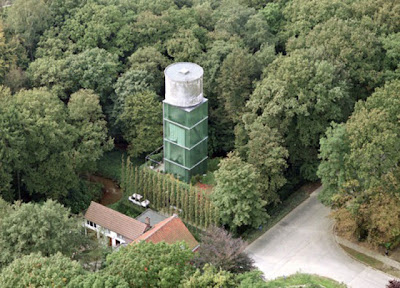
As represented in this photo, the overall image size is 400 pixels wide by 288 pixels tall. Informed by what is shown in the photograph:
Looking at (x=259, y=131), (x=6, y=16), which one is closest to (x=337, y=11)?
(x=259, y=131)

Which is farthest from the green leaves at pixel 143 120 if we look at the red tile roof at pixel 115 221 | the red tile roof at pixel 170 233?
the red tile roof at pixel 170 233

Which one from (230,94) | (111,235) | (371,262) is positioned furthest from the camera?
(230,94)

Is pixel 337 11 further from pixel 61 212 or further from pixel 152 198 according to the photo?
pixel 61 212

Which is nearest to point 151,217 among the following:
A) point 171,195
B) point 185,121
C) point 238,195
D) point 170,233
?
point 171,195

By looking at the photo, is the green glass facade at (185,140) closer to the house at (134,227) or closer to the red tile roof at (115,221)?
the house at (134,227)

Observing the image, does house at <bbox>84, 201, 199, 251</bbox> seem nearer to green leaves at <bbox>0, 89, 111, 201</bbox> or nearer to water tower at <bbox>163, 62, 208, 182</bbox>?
green leaves at <bbox>0, 89, 111, 201</bbox>

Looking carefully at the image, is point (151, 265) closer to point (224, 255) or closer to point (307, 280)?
point (224, 255)

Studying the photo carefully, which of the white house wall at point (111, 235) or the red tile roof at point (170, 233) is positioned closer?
the red tile roof at point (170, 233)
